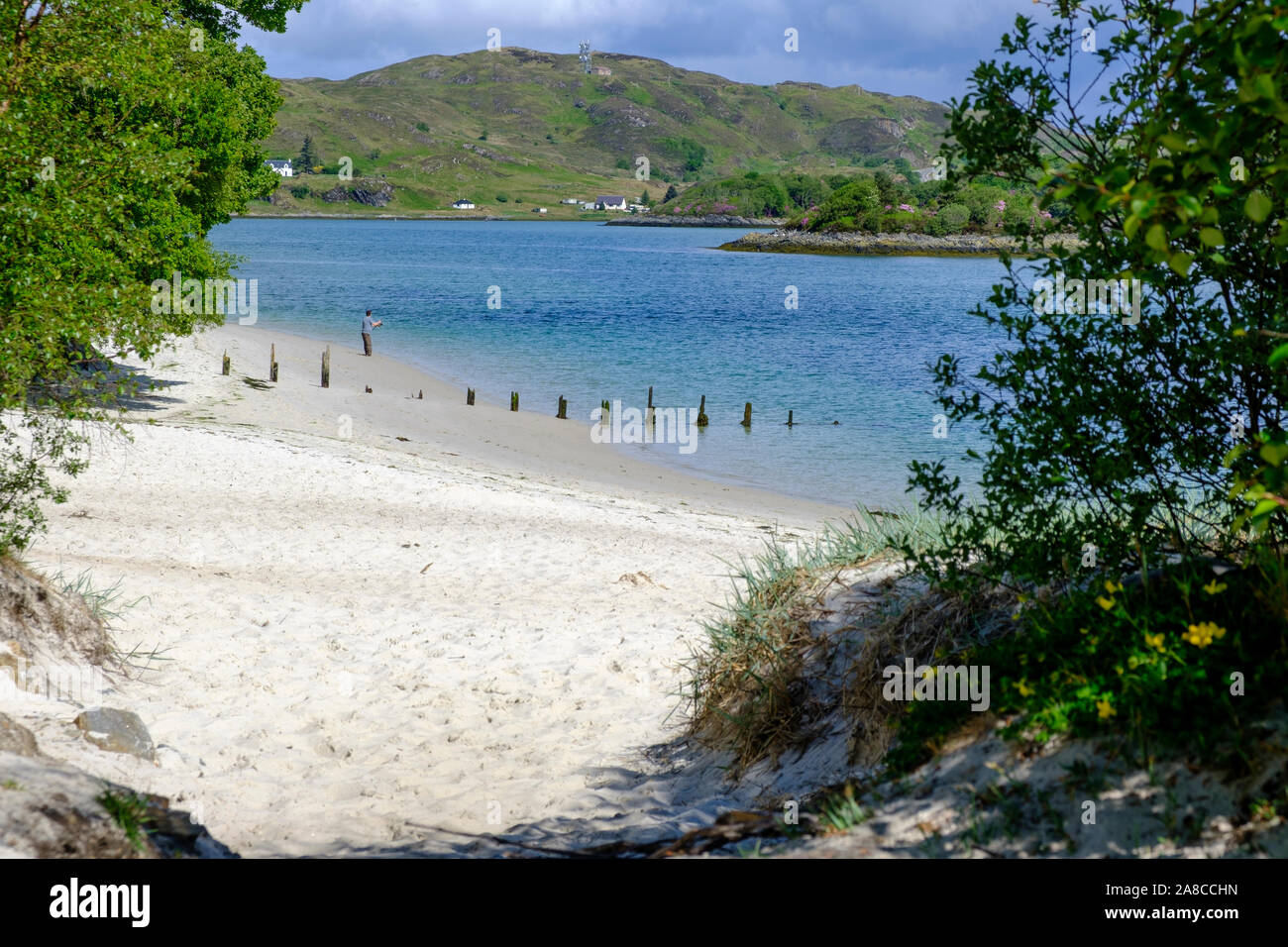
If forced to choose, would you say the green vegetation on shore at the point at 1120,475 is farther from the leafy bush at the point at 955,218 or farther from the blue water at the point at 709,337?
the leafy bush at the point at 955,218

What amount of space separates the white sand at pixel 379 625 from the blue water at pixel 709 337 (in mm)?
4504

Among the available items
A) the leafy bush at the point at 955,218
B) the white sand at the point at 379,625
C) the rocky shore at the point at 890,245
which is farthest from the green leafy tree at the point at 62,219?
the leafy bush at the point at 955,218

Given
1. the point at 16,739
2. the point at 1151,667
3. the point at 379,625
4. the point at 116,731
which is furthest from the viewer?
the point at 379,625

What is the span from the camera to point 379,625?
423 inches

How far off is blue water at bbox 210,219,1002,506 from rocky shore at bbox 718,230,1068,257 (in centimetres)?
691

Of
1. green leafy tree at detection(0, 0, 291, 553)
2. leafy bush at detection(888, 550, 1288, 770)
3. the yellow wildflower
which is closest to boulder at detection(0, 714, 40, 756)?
green leafy tree at detection(0, 0, 291, 553)

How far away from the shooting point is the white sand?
22.1 ft

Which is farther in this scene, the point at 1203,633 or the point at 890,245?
the point at 890,245

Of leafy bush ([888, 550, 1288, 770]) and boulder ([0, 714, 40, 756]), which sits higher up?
leafy bush ([888, 550, 1288, 770])

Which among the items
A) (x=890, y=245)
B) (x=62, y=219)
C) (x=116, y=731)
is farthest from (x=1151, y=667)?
(x=890, y=245)

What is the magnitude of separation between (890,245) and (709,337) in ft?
275

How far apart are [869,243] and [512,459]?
376ft

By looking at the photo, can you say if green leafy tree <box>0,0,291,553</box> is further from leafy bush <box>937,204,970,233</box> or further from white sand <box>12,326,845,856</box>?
leafy bush <box>937,204,970,233</box>

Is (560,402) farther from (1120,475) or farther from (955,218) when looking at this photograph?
(955,218)
